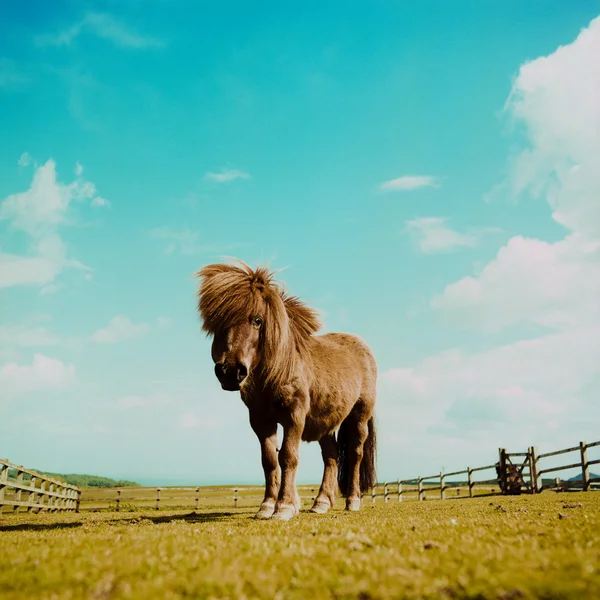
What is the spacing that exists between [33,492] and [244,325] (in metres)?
16.8

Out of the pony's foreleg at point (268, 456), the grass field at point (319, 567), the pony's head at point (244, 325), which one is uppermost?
the pony's head at point (244, 325)

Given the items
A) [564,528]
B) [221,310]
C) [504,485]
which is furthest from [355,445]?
[504,485]

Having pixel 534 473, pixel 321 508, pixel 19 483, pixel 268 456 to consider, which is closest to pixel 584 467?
pixel 534 473

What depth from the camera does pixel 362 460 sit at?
13.1 metres

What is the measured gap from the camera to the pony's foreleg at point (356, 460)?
1173cm

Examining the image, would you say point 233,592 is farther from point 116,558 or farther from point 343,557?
point 116,558

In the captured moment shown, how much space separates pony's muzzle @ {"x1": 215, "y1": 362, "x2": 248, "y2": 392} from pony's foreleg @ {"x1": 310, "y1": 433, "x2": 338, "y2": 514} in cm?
422

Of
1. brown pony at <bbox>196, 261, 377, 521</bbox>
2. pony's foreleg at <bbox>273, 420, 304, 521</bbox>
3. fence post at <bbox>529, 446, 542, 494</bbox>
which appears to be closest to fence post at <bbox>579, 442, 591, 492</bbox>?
fence post at <bbox>529, 446, 542, 494</bbox>

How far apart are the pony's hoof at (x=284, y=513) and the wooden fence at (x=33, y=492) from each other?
1201 cm

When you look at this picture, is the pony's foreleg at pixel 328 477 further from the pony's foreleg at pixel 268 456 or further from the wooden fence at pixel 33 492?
the wooden fence at pixel 33 492

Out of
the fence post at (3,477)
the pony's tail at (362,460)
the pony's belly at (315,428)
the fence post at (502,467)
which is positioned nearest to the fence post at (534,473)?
the fence post at (502,467)

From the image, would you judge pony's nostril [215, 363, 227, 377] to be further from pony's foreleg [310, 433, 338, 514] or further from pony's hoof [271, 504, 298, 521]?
pony's foreleg [310, 433, 338, 514]

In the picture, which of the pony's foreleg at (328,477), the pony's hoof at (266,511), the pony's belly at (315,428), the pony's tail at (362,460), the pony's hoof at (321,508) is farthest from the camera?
the pony's tail at (362,460)

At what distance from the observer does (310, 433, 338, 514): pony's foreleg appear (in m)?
10.5
